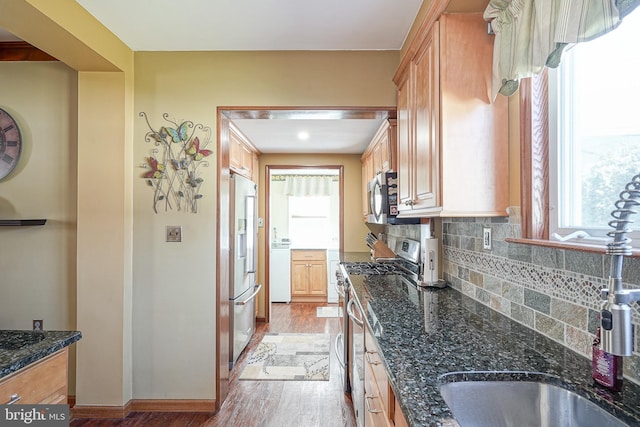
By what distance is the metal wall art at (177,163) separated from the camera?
233 cm

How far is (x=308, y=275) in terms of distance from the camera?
230 inches

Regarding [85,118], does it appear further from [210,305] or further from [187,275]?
[210,305]

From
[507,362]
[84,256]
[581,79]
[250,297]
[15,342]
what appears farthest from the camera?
[250,297]

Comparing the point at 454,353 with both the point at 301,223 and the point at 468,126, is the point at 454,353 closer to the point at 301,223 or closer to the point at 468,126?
the point at 468,126

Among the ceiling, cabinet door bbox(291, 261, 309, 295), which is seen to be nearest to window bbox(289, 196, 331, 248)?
cabinet door bbox(291, 261, 309, 295)

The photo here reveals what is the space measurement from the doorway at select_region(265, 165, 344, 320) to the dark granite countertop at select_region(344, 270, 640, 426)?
13.5ft

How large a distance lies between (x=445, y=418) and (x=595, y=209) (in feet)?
2.57

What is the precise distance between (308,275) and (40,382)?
15.6 ft

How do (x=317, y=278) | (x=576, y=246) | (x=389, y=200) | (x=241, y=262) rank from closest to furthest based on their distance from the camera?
(x=576, y=246)
(x=389, y=200)
(x=241, y=262)
(x=317, y=278)

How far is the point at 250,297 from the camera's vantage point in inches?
142

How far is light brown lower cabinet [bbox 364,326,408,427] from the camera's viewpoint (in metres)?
1.02

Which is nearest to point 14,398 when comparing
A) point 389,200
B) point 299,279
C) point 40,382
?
point 40,382

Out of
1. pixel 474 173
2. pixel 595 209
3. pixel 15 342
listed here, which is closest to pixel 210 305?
pixel 15 342

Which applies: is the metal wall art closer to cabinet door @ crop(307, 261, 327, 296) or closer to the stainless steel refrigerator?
the stainless steel refrigerator
